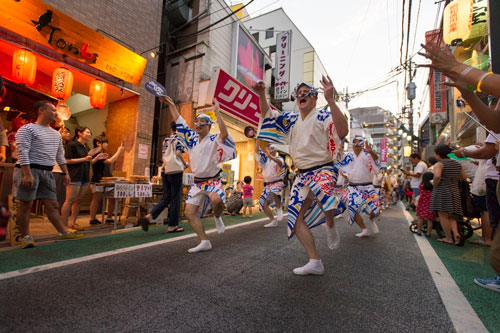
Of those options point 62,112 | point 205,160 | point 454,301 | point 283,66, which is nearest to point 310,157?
point 205,160

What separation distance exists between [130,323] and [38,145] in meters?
2.95

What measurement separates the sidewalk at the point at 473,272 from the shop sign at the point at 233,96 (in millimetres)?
7753

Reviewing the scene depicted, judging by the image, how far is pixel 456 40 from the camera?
7691mm

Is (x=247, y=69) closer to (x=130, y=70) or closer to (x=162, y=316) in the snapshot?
(x=130, y=70)

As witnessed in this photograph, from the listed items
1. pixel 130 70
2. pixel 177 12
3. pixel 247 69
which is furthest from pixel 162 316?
pixel 247 69

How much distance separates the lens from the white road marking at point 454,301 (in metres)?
1.56

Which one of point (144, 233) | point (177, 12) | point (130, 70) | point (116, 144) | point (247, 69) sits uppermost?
point (177, 12)

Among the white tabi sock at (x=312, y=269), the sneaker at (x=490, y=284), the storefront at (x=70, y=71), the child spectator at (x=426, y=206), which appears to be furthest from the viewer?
the storefront at (x=70, y=71)

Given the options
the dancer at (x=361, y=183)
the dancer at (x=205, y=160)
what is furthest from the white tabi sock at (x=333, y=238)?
the dancer at (x=361, y=183)

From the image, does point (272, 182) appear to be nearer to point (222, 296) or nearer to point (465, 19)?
point (222, 296)

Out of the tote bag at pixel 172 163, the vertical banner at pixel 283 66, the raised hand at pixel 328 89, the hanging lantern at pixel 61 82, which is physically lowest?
the tote bag at pixel 172 163

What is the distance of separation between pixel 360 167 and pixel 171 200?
12.5 ft

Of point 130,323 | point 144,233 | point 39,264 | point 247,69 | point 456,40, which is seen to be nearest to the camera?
point 130,323

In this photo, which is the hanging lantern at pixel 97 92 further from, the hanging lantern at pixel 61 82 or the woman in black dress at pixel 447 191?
the woman in black dress at pixel 447 191
